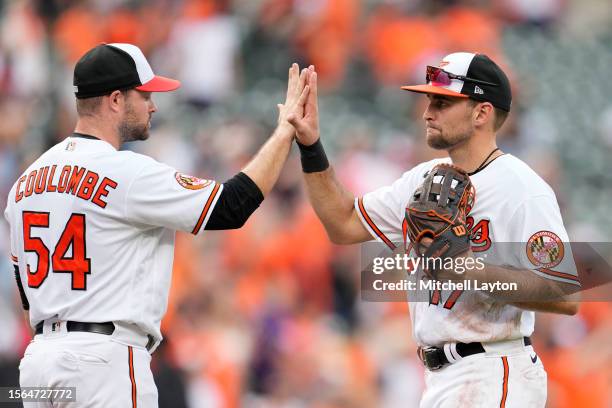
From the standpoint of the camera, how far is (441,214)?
12.6 feet

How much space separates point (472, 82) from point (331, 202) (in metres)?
0.82

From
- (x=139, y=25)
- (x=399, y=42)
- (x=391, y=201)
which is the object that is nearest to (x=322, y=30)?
(x=399, y=42)

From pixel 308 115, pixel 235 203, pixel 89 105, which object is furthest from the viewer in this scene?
pixel 308 115

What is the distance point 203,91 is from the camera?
9461 millimetres

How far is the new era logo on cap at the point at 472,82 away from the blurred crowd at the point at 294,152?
282 centimetres

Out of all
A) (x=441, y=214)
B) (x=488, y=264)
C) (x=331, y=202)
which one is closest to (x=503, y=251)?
(x=488, y=264)

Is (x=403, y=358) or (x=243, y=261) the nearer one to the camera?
(x=403, y=358)

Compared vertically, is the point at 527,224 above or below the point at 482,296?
above

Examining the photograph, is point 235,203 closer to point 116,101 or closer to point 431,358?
point 116,101

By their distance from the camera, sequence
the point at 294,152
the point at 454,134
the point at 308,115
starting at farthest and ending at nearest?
the point at 294,152, the point at 308,115, the point at 454,134

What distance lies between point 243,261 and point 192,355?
93cm

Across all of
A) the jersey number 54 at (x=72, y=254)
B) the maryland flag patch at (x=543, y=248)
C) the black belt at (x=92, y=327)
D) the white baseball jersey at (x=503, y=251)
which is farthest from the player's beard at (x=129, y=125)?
the maryland flag patch at (x=543, y=248)

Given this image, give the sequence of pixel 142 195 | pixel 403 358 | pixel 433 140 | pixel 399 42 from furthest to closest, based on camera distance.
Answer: pixel 399 42 < pixel 403 358 < pixel 433 140 < pixel 142 195

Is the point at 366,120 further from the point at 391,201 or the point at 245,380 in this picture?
the point at 391,201
